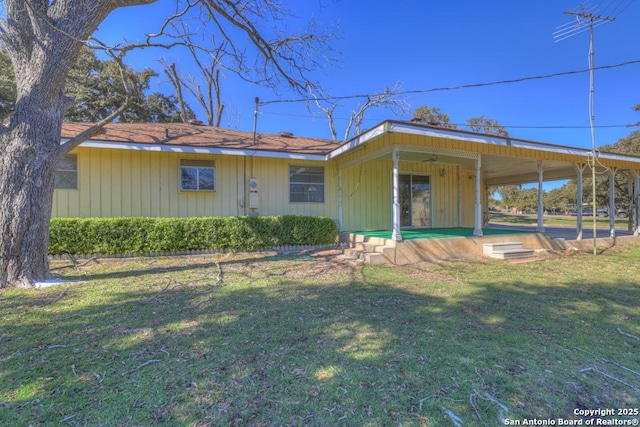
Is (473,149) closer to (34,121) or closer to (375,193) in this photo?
(375,193)

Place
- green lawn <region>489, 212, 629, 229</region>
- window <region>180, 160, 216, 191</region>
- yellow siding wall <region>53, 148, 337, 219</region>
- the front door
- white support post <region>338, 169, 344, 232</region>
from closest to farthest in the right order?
yellow siding wall <region>53, 148, 337, 219</region>
window <region>180, 160, 216, 191</region>
white support post <region>338, 169, 344, 232</region>
the front door
green lawn <region>489, 212, 629, 229</region>

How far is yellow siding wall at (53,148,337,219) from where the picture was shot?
7539 millimetres

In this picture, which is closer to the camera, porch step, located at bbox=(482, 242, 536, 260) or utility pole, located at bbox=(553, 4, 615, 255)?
porch step, located at bbox=(482, 242, 536, 260)

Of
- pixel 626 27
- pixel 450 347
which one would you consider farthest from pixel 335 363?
pixel 626 27

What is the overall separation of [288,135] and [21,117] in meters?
8.03

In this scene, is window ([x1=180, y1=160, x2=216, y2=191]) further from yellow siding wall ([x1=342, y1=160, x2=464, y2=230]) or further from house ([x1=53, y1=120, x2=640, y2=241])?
yellow siding wall ([x1=342, y1=160, x2=464, y2=230])

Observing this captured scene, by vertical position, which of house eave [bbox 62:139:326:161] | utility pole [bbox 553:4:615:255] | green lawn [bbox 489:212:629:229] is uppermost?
utility pole [bbox 553:4:615:255]

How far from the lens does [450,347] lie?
2.64 m

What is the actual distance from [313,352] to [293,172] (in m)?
7.30

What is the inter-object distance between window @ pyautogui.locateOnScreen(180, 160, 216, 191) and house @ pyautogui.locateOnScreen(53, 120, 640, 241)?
3cm

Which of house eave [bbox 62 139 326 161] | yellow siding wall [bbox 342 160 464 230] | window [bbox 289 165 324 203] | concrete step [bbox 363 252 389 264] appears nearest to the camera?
concrete step [bbox 363 252 389 264]

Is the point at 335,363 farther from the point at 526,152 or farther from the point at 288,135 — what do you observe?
the point at 288,135

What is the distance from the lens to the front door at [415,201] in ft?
34.5

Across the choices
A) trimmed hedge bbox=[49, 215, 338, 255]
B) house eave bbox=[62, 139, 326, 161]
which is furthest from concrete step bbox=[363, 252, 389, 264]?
house eave bbox=[62, 139, 326, 161]
